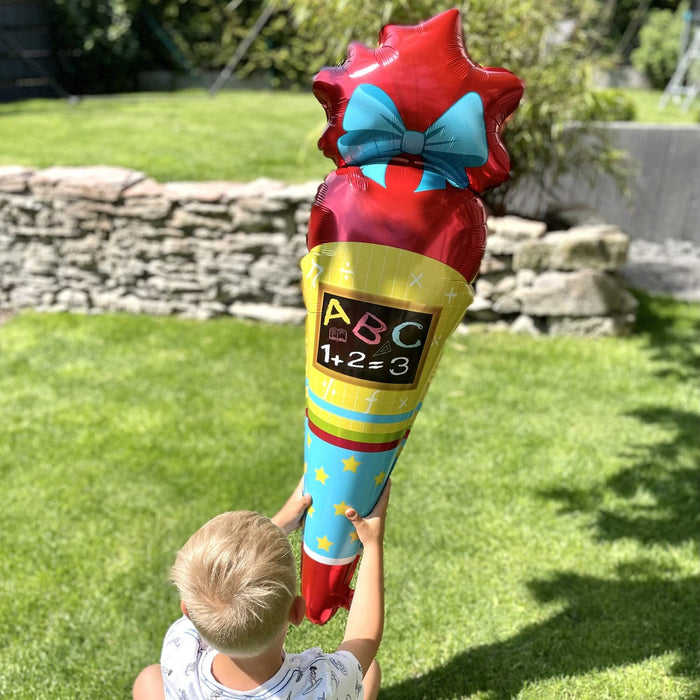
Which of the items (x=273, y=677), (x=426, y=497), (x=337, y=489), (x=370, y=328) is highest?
(x=370, y=328)

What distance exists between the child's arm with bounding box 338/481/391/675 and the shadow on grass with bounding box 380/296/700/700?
910 millimetres

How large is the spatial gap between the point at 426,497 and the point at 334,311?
1.93 meters

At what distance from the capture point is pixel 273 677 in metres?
1.37

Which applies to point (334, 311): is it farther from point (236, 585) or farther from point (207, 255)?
point (207, 255)

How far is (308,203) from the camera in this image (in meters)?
4.68

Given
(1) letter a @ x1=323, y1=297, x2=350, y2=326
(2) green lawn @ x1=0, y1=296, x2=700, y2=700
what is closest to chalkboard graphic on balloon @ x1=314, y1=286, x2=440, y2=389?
(1) letter a @ x1=323, y1=297, x2=350, y2=326

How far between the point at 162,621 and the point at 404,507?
1.12m

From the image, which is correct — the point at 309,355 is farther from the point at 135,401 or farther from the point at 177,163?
the point at 177,163

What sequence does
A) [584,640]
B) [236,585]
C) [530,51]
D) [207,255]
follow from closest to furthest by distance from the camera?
[236,585], [584,640], [530,51], [207,255]

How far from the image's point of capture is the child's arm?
58.4 inches

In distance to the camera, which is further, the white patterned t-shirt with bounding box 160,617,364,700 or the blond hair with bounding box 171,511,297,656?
the white patterned t-shirt with bounding box 160,617,364,700

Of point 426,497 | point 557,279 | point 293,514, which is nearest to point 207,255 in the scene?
point 557,279

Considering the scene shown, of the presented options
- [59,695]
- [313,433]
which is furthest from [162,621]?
[313,433]

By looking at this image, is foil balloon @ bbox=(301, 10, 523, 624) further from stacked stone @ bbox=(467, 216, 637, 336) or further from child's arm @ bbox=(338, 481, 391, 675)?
stacked stone @ bbox=(467, 216, 637, 336)
